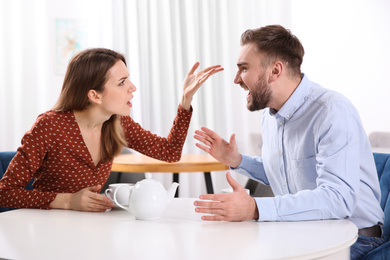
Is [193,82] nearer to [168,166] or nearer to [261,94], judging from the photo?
[261,94]

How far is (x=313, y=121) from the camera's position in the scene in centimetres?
162

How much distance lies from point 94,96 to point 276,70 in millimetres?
694

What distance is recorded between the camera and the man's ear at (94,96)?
1.86m

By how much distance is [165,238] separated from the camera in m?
1.20

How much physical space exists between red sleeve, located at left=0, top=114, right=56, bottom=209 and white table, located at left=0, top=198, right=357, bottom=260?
0.33 ft

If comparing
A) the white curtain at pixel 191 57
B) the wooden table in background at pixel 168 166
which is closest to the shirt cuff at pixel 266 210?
the wooden table in background at pixel 168 166

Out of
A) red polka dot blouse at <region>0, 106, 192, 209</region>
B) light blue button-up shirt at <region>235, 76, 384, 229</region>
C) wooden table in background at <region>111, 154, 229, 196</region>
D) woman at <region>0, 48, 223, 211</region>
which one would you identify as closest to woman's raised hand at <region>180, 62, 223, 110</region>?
woman at <region>0, 48, 223, 211</region>

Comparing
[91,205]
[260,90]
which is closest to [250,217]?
[91,205]

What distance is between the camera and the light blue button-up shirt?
1.38 metres

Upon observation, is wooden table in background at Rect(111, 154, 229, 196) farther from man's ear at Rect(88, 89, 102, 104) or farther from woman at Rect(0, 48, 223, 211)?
man's ear at Rect(88, 89, 102, 104)

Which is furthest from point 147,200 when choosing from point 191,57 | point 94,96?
point 191,57

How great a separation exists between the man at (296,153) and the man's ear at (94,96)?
0.42m

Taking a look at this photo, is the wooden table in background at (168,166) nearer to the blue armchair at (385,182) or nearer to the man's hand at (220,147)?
the man's hand at (220,147)

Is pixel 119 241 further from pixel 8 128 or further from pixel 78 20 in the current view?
pixel 78 20
